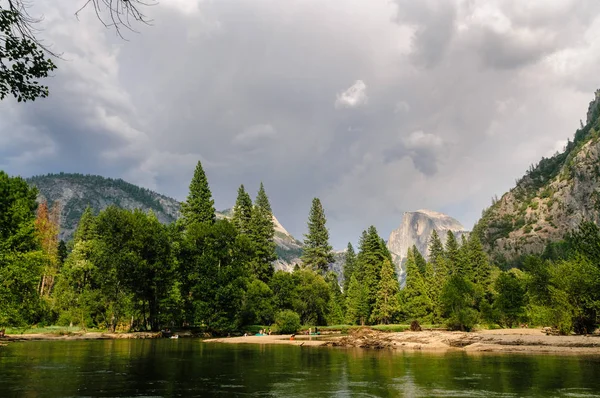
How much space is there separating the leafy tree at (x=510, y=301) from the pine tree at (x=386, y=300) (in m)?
22.3

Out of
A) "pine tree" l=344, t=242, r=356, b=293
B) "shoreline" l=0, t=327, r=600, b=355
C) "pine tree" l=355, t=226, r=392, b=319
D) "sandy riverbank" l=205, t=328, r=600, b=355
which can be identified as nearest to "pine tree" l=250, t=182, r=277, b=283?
"pine tree" l=355, t=226, r=392, b=319

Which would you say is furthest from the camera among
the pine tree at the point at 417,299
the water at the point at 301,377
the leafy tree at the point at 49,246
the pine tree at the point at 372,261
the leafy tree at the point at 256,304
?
the pine tree at the point at 372,261

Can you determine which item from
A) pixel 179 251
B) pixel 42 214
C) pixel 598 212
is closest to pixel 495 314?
pixel 179 251

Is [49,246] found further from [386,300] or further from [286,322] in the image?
[386,300]

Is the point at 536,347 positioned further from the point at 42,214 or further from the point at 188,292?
the point at 42,214

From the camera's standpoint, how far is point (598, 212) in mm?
184250

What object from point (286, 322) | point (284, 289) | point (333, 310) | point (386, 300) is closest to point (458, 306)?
point (386, 300)

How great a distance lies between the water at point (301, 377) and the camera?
15430mm

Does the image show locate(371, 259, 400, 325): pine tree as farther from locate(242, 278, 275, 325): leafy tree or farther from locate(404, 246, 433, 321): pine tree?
locate(242, 278, 275, 325): leafy tree

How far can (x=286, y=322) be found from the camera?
63.7 metres

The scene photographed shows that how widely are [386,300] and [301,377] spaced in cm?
6837

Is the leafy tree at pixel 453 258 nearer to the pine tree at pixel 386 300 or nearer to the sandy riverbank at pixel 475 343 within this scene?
the pine tree at pixel 386 300

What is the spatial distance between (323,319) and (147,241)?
137 feet

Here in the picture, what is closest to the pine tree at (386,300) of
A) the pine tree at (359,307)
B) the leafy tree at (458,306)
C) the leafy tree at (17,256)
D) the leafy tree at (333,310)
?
the pine tree at (359,307)
